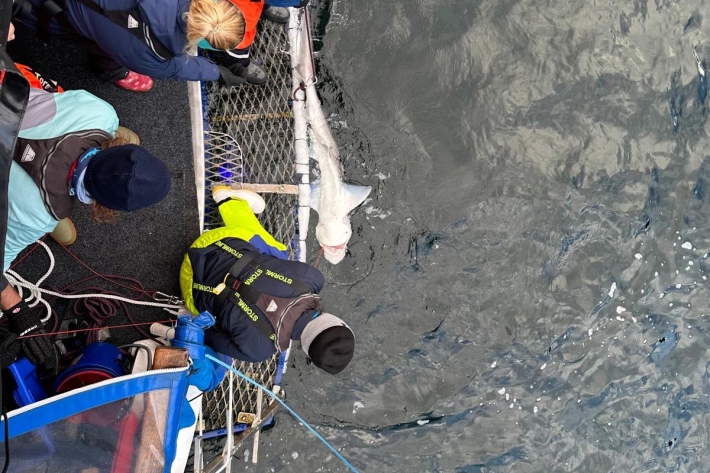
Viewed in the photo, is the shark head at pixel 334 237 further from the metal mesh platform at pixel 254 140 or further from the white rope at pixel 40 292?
the white rope at pixel 40 292

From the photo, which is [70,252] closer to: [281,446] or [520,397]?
[281,446]

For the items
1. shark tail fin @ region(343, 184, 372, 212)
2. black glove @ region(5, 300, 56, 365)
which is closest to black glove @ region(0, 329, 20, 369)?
black glove @ region(5, 300, 56, 365)

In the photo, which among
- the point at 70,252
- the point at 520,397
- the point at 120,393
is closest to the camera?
the point at 120,393

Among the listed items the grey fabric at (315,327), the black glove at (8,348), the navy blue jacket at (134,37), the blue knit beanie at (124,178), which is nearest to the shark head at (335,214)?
the grey fabric at (315,327)

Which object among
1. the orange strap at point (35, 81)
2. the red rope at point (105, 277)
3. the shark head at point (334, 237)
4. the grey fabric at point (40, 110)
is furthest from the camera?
the shark head at point (334, 237)

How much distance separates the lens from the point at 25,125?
231 centimetres

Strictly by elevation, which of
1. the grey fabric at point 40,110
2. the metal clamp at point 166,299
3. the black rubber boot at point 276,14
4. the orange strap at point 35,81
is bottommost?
the metal clamp at point 166,299

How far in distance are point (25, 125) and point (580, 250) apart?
3.75 m

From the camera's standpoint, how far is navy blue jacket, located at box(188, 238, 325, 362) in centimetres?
273

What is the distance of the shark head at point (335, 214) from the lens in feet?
12.9

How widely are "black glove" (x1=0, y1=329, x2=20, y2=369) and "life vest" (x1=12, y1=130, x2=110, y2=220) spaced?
0.76 meters

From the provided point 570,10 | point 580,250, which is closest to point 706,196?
point 580,250

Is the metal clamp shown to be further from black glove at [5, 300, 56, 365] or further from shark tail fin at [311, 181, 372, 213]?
shark tail fin at [311, 181, 372, 213]

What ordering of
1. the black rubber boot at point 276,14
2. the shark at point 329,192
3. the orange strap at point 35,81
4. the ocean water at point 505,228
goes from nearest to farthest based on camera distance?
1. the orange strap at point 35,81
2. the black rubber boot at point 276,14
3. the shark at point 329,192
4. the ocean water at point 505,228
